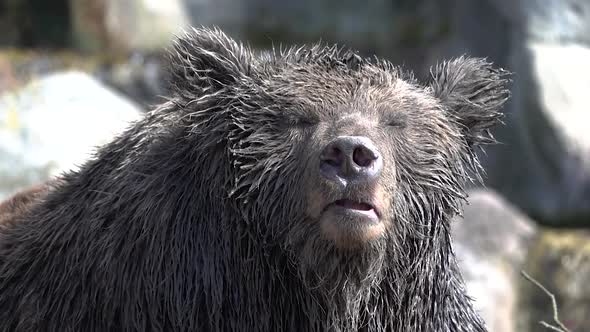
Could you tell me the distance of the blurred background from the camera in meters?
8.73

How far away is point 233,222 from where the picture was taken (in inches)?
175

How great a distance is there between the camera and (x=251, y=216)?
4.41 m

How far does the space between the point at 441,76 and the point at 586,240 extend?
5.73 meters

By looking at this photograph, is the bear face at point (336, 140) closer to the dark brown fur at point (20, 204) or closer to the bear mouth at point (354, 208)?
the bear mouth at point (354, 208)

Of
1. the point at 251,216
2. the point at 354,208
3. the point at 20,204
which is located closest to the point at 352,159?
the point at 354,208

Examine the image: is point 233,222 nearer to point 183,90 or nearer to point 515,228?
point 183,90

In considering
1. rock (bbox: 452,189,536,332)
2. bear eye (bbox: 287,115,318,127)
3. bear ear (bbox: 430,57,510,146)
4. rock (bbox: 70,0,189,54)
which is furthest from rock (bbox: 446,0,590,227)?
bear eye (bbox: 287,115,318,127)

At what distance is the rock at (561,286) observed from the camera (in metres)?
9.80

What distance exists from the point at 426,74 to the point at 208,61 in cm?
126

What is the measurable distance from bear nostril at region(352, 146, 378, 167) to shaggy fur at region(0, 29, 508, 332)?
0.47 ft

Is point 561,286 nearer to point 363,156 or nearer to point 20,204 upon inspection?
point 20,204

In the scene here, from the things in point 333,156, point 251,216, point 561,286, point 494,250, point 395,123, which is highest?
point 395,123

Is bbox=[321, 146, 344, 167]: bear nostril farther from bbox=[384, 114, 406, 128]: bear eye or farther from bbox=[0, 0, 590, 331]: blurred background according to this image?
bbox=[0, 0, 590, 331]: blurred background

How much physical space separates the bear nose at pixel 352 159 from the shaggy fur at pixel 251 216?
0.10m
